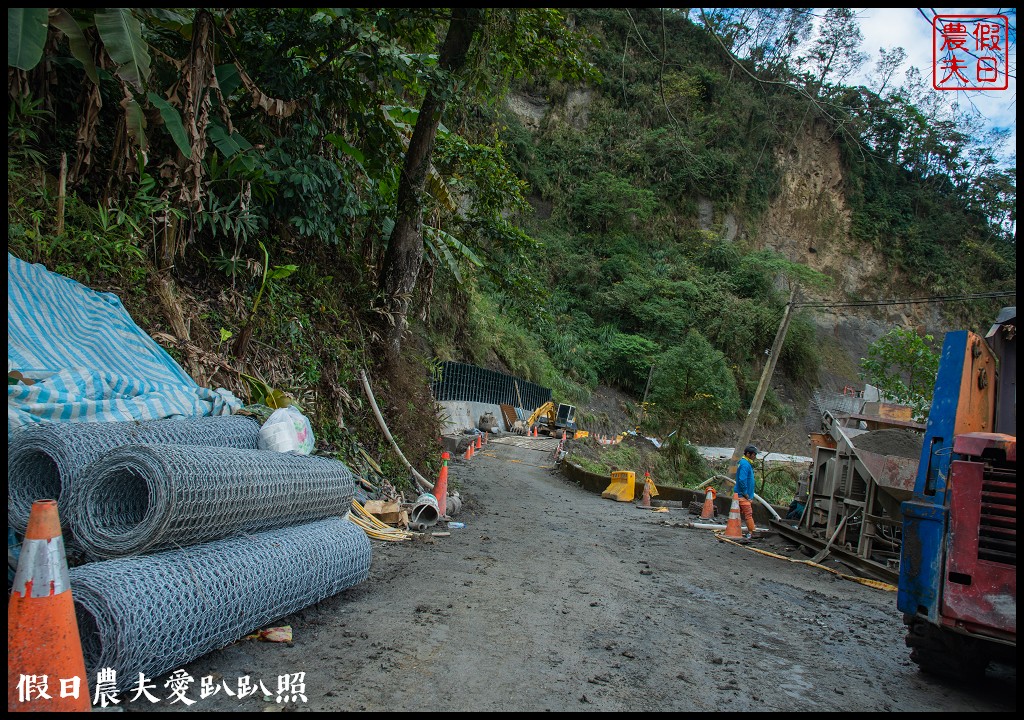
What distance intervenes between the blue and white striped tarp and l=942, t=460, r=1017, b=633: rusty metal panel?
229 inches

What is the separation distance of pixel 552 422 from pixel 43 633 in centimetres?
2746

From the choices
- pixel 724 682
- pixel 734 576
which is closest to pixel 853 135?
pixel 724 682

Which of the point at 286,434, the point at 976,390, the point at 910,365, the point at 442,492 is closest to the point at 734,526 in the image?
the point at 442,492

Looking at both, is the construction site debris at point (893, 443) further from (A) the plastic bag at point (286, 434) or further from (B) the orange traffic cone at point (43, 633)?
(B) the orange traffic cone at point (43, 633)

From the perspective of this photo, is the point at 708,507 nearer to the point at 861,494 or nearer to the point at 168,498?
the point at 861,494

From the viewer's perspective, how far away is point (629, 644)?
14.6 feet

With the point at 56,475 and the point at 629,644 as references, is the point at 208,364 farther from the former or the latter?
the point at 629,644

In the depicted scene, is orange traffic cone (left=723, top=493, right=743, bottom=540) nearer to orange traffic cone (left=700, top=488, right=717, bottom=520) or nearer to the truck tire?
orange traffic cone (left=700, top=488, right=717, bottom=520)

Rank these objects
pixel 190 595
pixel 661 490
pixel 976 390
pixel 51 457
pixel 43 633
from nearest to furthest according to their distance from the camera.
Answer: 1. pixel 43 633
2. pixel 190 595
3. pixel 51 457
4. pixel 976 390
5. pixel 661 490

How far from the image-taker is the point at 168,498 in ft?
11.0

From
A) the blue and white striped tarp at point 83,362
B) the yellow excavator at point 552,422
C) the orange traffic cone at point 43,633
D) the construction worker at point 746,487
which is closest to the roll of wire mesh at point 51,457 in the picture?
the blue and white striped tarp at point 83,362

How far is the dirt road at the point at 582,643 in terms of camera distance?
3.39 metres

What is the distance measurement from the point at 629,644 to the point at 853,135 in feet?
14.3

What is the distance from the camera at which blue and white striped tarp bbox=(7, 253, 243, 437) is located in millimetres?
4594
